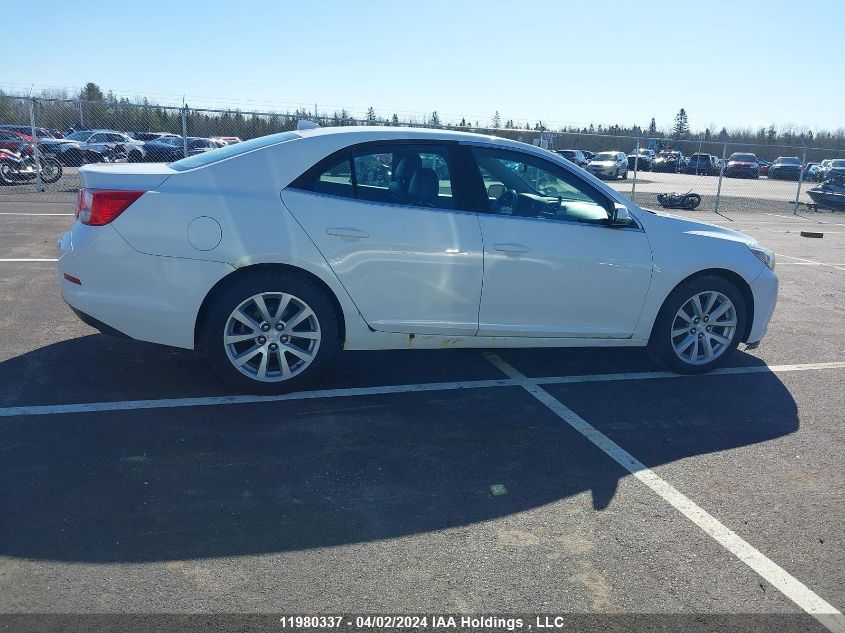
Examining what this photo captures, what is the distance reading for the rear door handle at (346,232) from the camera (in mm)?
4691

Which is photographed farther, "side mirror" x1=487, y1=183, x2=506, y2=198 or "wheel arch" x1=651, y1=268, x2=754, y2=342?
"wheel arch" x1=651, y1=268, x2=754, y2=342

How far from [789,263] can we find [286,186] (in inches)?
373

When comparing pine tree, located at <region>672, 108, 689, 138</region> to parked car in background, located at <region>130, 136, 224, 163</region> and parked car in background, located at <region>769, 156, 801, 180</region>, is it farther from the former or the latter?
parked car in background, located at <region>130, 136, 224, 163</region>

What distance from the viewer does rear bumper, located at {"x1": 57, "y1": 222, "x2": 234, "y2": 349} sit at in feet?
14.8

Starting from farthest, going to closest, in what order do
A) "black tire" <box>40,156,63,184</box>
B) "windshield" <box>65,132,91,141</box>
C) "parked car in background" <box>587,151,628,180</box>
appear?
1. "parked car in background" <box>587,151,628,180</box>
2. "windshield" <box>65,132,91,141</box>
3. "black tire" <box>40,156,63,184</box>

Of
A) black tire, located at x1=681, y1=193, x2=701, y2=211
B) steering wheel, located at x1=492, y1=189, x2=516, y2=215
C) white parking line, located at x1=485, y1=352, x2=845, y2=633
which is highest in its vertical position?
steering wheel, located at x1=492, y1=189, x2=516, y2=215

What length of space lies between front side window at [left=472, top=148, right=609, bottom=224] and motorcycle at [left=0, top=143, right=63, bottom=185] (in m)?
16.8

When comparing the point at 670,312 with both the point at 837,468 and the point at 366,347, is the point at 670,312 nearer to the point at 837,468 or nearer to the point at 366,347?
the point at 837,468

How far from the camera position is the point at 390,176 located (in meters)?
4.98

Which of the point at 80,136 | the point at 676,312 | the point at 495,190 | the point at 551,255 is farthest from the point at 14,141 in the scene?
the point at 676,312

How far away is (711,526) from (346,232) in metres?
2.71

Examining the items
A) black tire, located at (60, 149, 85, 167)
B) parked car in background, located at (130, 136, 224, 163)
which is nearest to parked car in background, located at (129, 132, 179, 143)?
parked car in background, located at (130, 136, 224, 163)

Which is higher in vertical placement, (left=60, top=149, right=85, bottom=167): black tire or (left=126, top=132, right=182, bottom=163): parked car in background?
(left=126, top=132, right=182, bottom=163): parked car in background

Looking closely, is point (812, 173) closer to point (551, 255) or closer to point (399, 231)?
point (551, 255)
